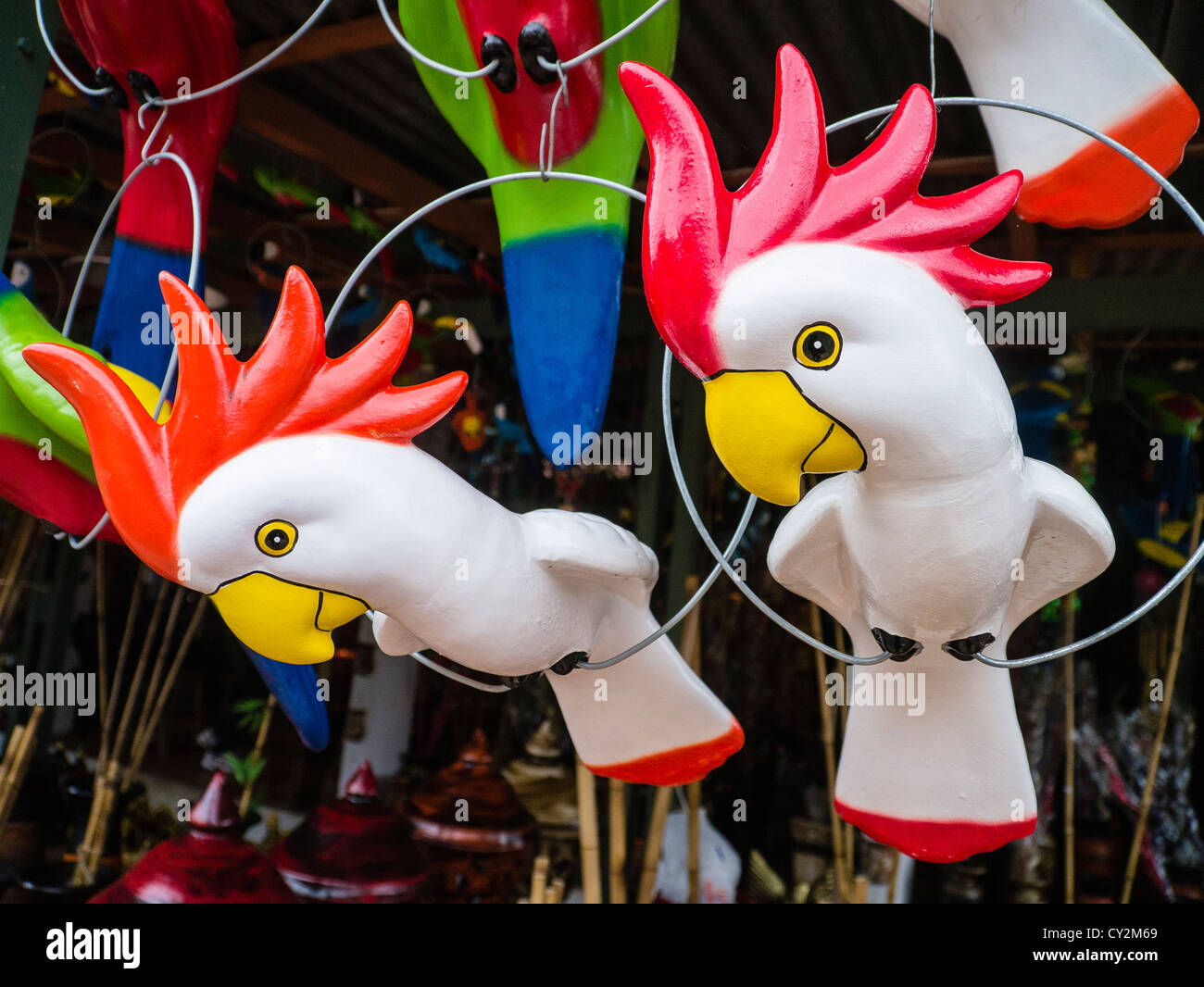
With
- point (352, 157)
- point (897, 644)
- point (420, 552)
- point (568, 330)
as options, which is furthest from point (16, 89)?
point (897, 644)

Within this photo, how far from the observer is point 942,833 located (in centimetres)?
109

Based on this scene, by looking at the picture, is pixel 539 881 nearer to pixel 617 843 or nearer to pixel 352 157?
pixel 617 843

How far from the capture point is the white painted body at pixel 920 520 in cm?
82

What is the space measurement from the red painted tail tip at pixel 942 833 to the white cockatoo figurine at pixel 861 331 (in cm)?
28

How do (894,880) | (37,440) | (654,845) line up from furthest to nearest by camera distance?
(894,880)
(654,845)
(37,440)

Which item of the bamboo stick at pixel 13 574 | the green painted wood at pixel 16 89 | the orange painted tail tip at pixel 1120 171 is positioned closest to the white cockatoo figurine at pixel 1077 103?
the orange painted tail tip at pixel 1120 171

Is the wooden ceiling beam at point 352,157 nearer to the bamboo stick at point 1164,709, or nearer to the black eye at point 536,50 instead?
the black eye at point 536,50

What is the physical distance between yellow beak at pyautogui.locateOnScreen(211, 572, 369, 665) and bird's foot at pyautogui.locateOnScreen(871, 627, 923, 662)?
54 cm

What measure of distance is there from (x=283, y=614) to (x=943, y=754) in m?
0.73

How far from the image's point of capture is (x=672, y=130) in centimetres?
86
